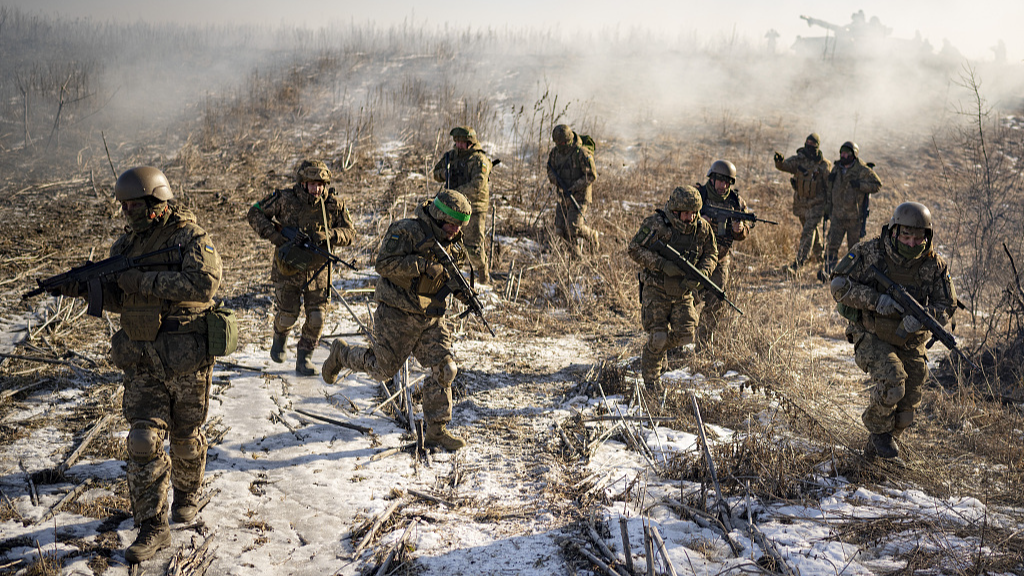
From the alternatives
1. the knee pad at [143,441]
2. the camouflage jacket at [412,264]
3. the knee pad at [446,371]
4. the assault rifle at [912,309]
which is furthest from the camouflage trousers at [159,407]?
the assault rifle at [912,309]

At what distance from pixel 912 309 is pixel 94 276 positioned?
4354 mm

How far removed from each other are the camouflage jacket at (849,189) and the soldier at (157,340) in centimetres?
877

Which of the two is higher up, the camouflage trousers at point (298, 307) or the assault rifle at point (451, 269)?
the assault rifle at point (451, 269)

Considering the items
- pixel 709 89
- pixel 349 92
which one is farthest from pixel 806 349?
pixel 709 89

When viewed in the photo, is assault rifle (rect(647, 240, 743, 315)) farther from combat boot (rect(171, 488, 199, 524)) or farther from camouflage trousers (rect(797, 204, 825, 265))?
camouflage trousers (rect(797, 204, 825, 265))

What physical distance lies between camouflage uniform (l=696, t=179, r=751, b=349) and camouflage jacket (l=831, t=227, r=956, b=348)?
83.3 inches

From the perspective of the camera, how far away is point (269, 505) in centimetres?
346

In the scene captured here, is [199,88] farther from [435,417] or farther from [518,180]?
[435,417]

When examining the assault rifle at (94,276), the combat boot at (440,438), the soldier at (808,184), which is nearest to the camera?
the assault rifle at (94,276)

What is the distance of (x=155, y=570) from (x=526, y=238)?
737 centimetres

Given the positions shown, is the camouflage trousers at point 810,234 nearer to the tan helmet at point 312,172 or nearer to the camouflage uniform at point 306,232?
the camouflage uniform at point 306,232

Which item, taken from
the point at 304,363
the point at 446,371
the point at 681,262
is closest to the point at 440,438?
the point at 446,371

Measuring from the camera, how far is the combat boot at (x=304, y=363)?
5.32 m

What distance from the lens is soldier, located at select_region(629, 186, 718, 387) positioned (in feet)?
17.0
